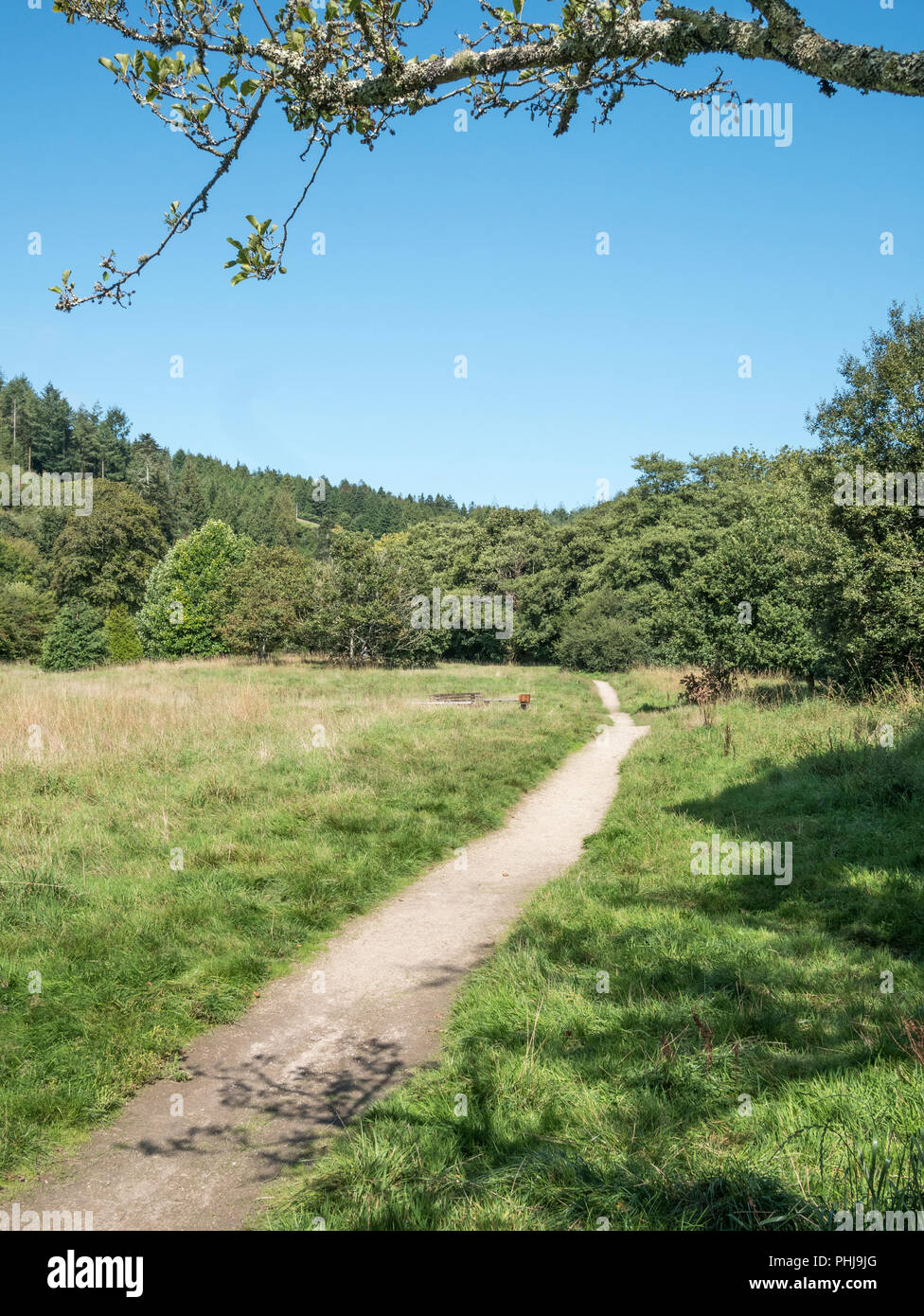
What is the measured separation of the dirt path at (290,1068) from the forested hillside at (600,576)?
42.3 ft

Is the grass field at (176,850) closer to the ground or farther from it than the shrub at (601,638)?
closer to the ground

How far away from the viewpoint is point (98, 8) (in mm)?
3156

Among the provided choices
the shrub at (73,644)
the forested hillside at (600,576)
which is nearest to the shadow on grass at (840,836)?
the forested hillside at (600,576)

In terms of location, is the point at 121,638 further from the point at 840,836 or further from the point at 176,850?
the point at 840,836

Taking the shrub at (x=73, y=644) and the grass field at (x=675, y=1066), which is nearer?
the grass field at (x=675, y=1066)

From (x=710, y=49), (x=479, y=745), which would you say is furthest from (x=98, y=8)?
(x=479, y=745)

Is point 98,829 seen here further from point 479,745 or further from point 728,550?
point 728,550

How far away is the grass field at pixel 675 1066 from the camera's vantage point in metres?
3.18

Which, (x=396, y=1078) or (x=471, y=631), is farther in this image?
(x=471, y=631)

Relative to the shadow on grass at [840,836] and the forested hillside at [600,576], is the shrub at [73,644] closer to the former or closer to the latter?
the forested hillside at [600,576]

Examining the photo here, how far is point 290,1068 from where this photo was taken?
480 centimetres

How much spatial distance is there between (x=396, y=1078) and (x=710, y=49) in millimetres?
5658

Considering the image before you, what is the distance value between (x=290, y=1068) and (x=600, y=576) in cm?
4923

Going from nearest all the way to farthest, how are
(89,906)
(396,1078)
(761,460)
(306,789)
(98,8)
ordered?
(98,8)
(396,1078)
(89,906)
(306,789)
(761,460)
